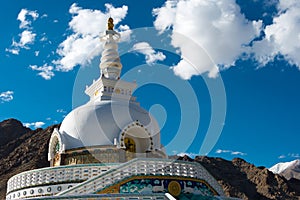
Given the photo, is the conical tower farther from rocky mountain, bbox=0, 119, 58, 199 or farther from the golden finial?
rocky mountain, bbox=0, 119, 58, 199

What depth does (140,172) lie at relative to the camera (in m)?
15.7

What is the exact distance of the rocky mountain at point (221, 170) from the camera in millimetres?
68125

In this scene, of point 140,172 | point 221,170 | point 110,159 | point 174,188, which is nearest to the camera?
point 140,172

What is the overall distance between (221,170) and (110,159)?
A: 6416 centimetres

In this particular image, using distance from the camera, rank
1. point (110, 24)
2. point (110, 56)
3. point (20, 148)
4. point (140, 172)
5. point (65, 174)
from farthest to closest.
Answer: point (20, 148), point (110, 24), point (110, 56), point (65, 174), point (140, 172)

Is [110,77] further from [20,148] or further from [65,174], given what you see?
[20,148]

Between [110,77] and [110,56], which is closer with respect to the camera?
[110,77]

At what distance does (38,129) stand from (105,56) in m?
53.9

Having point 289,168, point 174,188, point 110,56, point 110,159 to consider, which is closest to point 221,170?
point 289,168

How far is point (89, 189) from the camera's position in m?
15.0

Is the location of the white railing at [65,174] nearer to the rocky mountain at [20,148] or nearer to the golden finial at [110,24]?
the golden finial at [110,24]

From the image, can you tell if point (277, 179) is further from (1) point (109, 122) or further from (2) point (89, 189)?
(2) point (89, 189)

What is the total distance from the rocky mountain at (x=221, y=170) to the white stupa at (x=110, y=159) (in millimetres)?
44812

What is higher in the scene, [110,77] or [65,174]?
[110,77]
